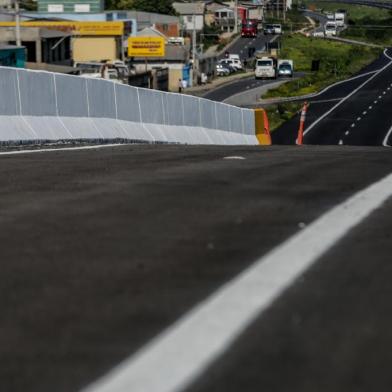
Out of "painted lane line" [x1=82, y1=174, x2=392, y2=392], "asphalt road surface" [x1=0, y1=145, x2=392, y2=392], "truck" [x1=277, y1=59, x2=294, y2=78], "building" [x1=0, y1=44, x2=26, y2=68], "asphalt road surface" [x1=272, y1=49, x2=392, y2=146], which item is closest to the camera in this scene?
"painted lane line" [x1=82, y1=174, x2=392, y2=392]

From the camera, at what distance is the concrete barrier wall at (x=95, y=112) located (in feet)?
78.0

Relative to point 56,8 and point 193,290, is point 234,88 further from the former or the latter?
point 193,290

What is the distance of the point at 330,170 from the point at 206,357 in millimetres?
8255

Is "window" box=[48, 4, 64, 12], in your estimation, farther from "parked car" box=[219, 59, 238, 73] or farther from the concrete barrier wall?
the concrete barrier wall

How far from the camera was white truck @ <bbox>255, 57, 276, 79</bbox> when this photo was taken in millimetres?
135625

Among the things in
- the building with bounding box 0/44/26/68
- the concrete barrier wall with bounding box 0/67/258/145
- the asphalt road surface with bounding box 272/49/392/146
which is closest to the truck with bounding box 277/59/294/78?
the asphalt road surface with bounding box 272/49/392/146

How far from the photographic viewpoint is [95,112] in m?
29.4

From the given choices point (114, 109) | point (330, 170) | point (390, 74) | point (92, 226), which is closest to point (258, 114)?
point (114, 109)

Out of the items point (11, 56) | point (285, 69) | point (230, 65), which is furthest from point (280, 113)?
point (230, 65)

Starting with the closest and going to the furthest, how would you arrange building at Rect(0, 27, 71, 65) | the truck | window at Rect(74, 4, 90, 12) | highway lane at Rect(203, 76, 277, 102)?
building at Rect(0, 27, 71, 65) < highway lane at Rect(203, 76, 277, 102) < the truck < window at Rect(74, 4, 90, 12)

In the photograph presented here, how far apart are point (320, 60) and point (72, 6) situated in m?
53.1

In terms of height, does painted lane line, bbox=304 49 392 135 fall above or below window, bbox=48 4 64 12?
above

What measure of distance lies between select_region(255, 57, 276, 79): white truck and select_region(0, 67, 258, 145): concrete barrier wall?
9180 centimetres

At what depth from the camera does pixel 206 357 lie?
385 cm
